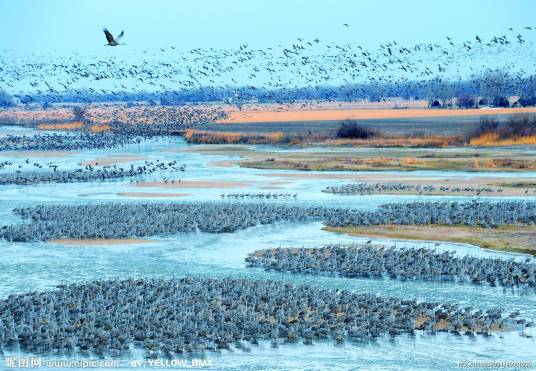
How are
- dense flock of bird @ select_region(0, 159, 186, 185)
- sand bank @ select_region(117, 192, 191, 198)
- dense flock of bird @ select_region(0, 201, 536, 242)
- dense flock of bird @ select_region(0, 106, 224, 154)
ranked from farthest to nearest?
1. dense flock of bird @ select_region(0, 106, 224, 154)
2. dense flock of bird @ select_region(0, 159, 186, 185)
3. sand bank @ select_region(117, 192, 191, 198)
4. dense flock of bird @ select_region(0, 201, 536, 242)

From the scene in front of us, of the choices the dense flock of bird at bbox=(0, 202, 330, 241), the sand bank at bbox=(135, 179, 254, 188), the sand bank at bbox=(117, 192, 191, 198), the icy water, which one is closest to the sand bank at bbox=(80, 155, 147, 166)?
the sand bank at bbox=(135, 179, 254, 188)

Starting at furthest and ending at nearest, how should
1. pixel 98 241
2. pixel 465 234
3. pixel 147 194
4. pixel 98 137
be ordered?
1. pixel 98 137
2. pixel 147 194
3. pixel 465 234
4. pixel 98 241

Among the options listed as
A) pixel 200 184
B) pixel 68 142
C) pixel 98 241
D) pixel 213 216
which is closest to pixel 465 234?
pixel 213 216

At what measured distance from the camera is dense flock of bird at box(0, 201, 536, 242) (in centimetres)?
3600

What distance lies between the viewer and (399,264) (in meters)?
29.1

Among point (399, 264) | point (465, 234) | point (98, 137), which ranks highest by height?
point (399, 264)

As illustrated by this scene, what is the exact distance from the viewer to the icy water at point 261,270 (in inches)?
811

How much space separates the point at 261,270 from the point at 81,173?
1231 inches

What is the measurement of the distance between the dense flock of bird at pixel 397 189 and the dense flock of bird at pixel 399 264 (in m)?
16.2

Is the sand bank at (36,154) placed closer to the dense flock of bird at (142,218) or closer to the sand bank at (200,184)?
the sand bank at (200,184)

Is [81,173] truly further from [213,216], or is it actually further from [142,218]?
[213,216]

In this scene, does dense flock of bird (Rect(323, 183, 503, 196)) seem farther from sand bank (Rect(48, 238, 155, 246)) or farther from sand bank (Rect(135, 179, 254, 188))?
sand bank (Rect(48, 238, 155, 246))

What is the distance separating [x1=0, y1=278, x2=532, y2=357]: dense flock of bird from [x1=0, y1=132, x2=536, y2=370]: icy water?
21.8 inches

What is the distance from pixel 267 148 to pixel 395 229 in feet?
141
